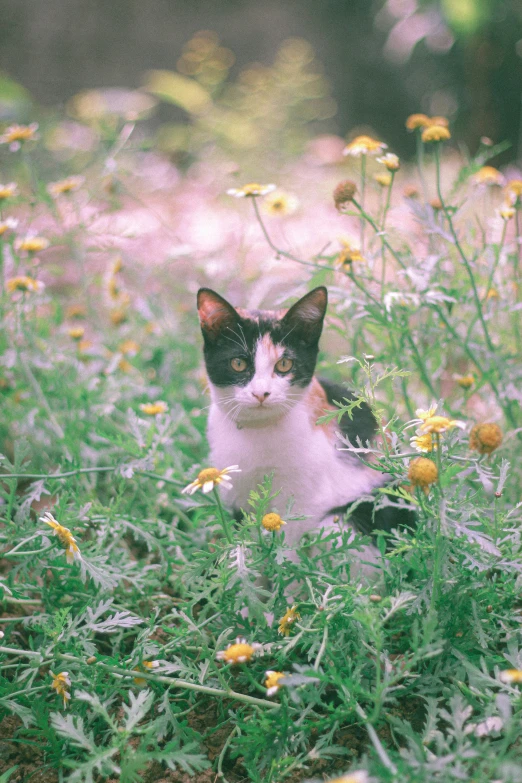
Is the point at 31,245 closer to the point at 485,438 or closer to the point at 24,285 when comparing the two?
the point at 24,285

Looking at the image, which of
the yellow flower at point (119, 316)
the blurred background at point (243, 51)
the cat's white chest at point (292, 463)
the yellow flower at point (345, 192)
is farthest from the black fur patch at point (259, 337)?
the blurred background at point (243, 51)

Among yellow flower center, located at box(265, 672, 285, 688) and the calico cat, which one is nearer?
yellow flower center, located at box(265, 672, 285, 688)

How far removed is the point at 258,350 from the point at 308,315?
154mm

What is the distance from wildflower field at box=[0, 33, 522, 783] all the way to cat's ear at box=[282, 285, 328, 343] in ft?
0.46

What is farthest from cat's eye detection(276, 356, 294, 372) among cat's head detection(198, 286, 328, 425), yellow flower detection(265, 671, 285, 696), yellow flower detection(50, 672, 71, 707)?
yellow flower detection(50, 672, 71, 707)

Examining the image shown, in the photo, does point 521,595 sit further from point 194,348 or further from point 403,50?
point 403,50

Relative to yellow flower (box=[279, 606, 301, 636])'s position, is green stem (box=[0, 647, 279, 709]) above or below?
below

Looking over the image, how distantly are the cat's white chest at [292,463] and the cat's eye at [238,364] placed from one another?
137 millimetres

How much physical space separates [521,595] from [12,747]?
1.16 m

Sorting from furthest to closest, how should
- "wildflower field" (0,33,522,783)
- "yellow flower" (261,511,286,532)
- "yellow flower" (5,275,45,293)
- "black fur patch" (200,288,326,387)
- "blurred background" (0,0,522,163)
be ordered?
"blurred background" (0,0,522,163) < "yellow flower" (5,275,45,293) < "black fur patch" (200,288,326,387) < "yellow flower" (261,511,286,532) < "wildflower field" (0,33,522,783)

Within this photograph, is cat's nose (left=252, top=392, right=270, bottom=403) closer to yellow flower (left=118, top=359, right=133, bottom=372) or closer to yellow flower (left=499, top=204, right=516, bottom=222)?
yellow flower (left=499, top=204, right=516, bottom=222)

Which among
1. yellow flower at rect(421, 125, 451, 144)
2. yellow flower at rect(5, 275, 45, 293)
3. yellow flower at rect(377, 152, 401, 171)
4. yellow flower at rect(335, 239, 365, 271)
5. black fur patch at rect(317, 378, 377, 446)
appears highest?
yellow flower at rect(421, 125, 451, 144)

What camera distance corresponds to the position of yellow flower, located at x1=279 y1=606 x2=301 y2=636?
1.27m

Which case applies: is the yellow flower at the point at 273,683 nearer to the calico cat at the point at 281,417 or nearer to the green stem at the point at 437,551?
the green stem at the point at 437,551
